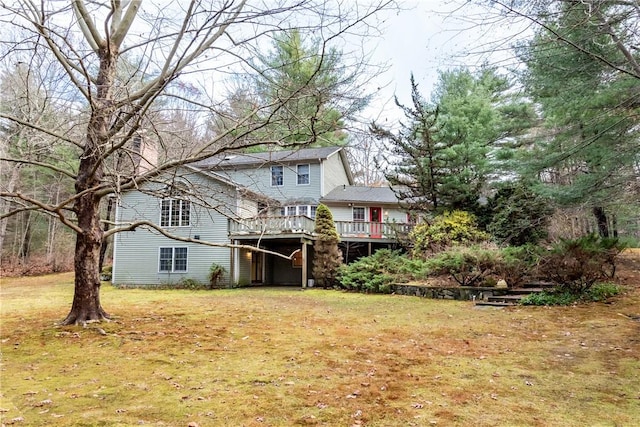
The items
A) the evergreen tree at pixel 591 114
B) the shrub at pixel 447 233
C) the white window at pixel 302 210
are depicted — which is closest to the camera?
the evergreen tree at pixel 591 114

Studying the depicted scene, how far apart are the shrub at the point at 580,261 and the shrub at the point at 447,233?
4647 millimetres

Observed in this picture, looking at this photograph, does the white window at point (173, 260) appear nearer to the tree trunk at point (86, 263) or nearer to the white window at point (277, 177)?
the white window at point (277, 177)

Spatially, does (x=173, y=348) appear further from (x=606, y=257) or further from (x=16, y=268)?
(x=16, y=268)

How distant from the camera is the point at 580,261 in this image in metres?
9.17

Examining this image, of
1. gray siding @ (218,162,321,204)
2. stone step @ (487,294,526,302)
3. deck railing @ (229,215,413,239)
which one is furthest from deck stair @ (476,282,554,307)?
gray siding @ (218,162,321,204)

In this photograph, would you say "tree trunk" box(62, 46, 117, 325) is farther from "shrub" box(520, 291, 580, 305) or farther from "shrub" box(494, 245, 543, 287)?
"shrub" box(494, 245, 543, 287)

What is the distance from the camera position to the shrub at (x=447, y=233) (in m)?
14.8

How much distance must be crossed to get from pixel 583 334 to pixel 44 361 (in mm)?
8225

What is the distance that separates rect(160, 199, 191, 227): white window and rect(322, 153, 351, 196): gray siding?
273 inches

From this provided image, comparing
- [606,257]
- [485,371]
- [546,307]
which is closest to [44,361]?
[485,371]

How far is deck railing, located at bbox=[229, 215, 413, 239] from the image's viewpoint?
53.9 ft

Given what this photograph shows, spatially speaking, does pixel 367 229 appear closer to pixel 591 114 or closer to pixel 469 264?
pixel 469 264

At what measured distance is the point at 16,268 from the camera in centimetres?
2433

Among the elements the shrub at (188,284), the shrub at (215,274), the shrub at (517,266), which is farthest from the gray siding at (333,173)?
the shrub at (517,266)
